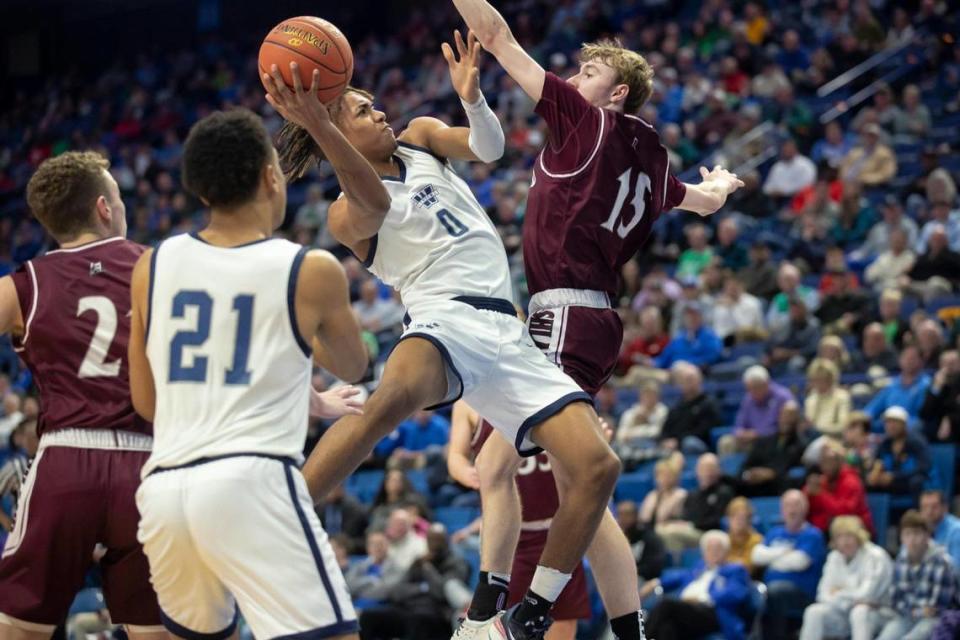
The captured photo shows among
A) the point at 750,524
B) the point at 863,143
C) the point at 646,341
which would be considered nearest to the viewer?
the point at 750,524

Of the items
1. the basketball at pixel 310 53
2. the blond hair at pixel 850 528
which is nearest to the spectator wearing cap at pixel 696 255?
the blond hair at pixel 850 528

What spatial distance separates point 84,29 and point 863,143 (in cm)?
2259

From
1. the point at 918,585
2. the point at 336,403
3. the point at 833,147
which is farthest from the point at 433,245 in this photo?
the point at 833,147

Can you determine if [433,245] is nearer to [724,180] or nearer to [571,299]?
[571,299]

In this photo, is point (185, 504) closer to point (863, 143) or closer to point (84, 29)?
point (863, 143)

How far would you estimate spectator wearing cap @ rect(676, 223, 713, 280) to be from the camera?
18.5 metres

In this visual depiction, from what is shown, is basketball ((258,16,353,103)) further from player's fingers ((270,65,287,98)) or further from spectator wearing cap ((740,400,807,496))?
spectator wearing cap ((740,400,807,496))

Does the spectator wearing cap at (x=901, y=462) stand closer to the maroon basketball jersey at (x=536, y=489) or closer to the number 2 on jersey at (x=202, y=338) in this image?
the maroon basketball jersey at (x=536, y=489)

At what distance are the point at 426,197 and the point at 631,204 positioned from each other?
111cm

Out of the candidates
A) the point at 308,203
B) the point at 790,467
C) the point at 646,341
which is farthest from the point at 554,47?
the point at 790,467

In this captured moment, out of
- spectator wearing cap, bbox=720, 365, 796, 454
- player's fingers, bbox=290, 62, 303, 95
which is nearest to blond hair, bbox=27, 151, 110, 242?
player's fingers, bbox=290, 62, 303, 95

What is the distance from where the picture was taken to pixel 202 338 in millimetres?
4934

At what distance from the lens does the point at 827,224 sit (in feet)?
59.9

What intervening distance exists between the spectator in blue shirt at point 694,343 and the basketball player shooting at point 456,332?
9.92 meters
